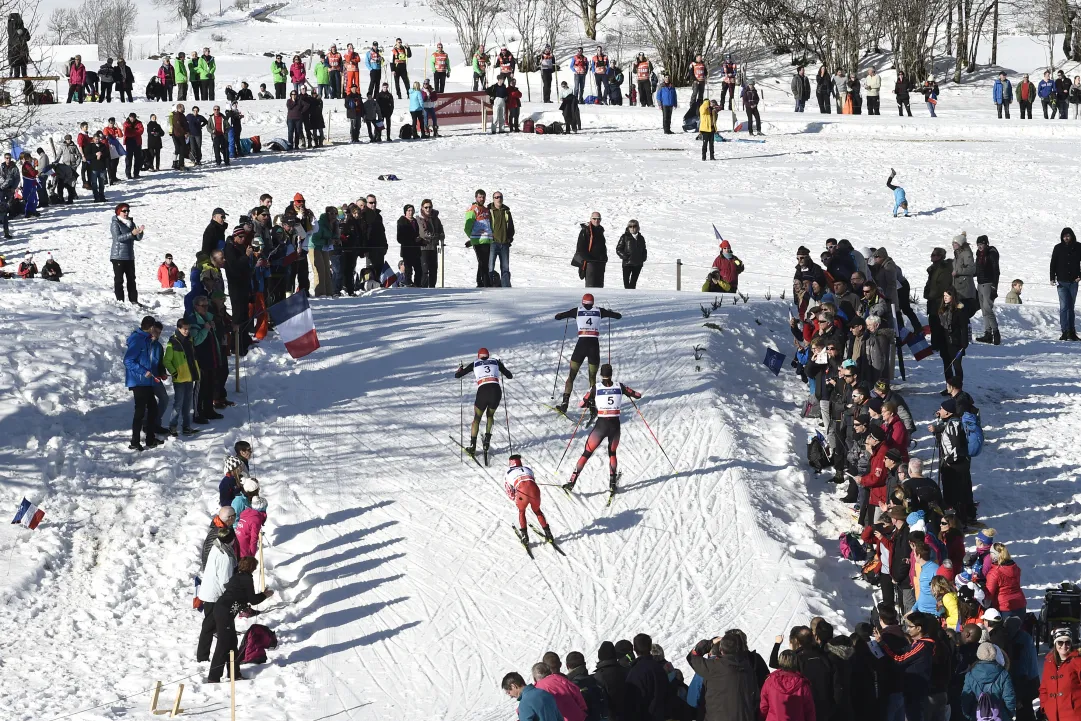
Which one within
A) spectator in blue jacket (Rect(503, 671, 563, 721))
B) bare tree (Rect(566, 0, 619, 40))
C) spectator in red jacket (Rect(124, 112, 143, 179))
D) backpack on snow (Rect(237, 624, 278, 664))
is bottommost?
backpack on snow (Rect(237, 624, 278, 664))

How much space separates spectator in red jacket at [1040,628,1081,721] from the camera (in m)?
10.0

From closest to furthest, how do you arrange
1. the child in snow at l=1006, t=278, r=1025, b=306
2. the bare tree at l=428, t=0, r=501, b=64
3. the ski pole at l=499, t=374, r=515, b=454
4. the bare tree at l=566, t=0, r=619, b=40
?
the ski pole at l=499, t=374, r=515, b=454, the child in snow at l=1006, t=278, r=1025, b=306, the bare tree at l=428, t=0, r=501, b=64, the bare tree at l=566, t=0, r=619, b=40

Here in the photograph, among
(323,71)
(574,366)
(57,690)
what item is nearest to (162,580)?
(57,690)

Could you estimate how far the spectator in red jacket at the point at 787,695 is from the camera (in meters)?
9.30

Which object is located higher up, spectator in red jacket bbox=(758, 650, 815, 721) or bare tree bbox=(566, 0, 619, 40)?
bare tree bbox=(566, 0, 619, 40)

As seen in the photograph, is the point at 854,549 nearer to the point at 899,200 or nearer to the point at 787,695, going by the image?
the point at 787,695

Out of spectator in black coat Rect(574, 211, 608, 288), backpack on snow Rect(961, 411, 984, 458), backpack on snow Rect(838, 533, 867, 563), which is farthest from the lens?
spectator in black coat Rect(574, 211, 608, 288)

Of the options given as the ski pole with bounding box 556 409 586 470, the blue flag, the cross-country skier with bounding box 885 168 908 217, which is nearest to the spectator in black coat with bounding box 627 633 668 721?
the ski pole with bounding box 556 409 586 470

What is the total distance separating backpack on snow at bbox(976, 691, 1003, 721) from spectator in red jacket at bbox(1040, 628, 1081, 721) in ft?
1.23

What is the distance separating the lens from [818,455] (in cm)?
1609

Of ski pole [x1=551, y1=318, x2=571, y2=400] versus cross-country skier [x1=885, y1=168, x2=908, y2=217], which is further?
cross-country skier [x1=885, y1=168, x2=908, y2=217]

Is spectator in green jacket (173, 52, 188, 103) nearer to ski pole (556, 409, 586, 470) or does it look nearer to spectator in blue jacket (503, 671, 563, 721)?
ski pole (556, 409, 586, 470)

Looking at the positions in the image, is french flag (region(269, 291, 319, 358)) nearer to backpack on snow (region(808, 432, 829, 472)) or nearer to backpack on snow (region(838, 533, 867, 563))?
backpack on snow (region(808, 432, 829, 472))

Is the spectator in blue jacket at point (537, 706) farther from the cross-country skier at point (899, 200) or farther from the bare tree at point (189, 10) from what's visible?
the bare tree at point (189, 10)
